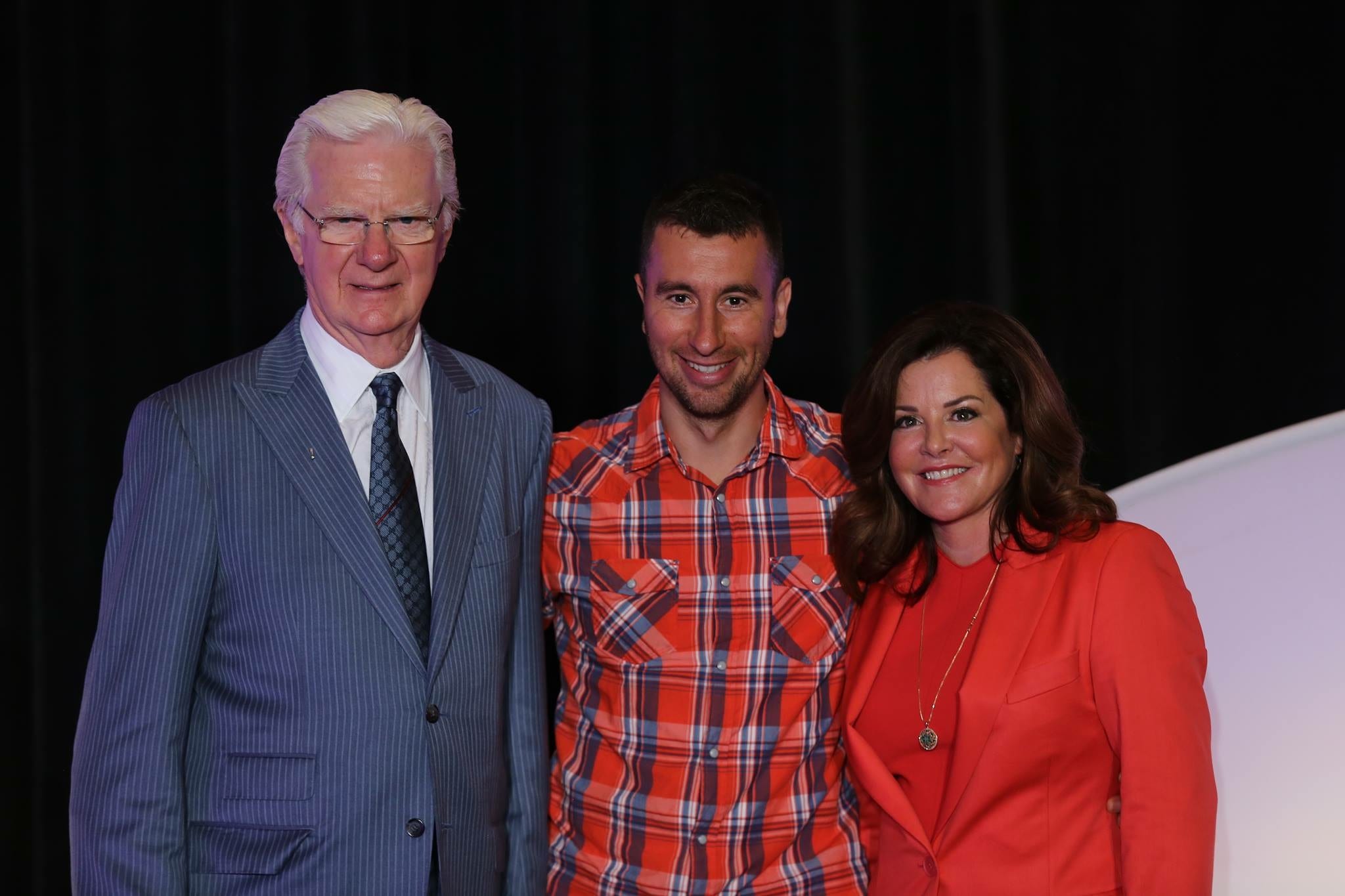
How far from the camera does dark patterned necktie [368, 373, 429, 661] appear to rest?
1644 millimetres

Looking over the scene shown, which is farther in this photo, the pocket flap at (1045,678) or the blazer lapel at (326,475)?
the pocket flap at (1045,678)

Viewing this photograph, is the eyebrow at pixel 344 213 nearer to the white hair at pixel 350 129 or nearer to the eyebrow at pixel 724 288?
the white hair at pixel 350 129

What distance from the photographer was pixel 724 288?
202cm

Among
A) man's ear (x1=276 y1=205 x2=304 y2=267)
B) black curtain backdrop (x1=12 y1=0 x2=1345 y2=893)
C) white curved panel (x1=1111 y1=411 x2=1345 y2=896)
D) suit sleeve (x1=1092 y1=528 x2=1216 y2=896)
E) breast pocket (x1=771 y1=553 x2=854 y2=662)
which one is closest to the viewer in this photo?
white curved panel (x1=1111 y1=411 x2=1345 y2=896)

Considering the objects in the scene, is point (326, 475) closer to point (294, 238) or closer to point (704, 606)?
point (294, 238)

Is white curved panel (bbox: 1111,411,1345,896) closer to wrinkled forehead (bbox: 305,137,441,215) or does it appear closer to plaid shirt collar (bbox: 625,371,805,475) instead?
plaid shirt collar (bbox: 625,371,805,475)

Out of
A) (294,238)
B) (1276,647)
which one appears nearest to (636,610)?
(294,238)

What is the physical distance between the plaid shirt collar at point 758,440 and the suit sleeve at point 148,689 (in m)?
0.74

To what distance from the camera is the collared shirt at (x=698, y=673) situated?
75.0 inches

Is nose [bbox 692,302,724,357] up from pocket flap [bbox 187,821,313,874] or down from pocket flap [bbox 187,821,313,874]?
up

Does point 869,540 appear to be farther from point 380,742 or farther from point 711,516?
point 380,742

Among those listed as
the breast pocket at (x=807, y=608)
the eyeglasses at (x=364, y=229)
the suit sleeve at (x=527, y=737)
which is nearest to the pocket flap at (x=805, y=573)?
the breast pocket at (x=807, y=608)

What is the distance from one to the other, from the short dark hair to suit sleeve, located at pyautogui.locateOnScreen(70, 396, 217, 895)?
33.9 inches

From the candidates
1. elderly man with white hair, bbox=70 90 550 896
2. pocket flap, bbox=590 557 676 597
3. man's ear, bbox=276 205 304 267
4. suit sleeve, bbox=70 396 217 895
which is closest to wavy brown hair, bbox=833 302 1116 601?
pocket flap, bbox=590 557 676 597
